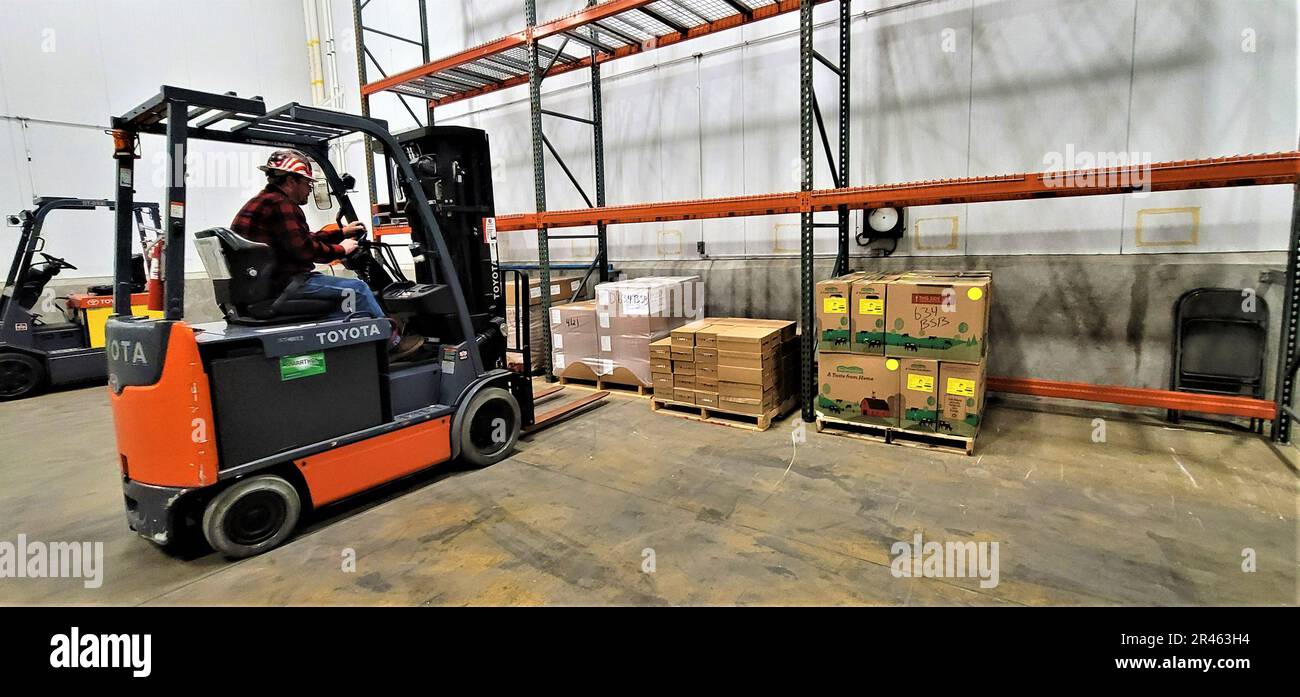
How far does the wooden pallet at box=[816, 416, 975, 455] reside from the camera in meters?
4.88

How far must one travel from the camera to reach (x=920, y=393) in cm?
494

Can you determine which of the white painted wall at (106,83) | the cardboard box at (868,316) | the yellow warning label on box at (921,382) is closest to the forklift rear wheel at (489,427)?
the cardboard box at (868,316)

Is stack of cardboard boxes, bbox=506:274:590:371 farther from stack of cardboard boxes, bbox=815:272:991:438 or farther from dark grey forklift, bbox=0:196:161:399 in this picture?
dark grey forklift, bbox=0:196:161:399

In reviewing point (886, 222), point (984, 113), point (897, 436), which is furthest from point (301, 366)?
point (984, 113)

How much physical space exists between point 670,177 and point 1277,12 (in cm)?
594

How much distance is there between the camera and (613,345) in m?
7.10

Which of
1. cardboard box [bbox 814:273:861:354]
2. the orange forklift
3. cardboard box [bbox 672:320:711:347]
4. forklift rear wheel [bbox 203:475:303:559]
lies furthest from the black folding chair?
forklift rear wheel [bbox 203:475:303:559]

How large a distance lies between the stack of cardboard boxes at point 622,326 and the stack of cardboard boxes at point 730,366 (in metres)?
0.38

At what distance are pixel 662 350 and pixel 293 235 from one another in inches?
140

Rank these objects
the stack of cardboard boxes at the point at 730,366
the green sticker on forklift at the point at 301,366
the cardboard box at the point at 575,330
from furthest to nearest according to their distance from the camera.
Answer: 1. the cardboard box at the point at 575,330
2. the stack of cardboard boxes at the point at 730,366
3. the green sticker on forklift at the point at 301,366

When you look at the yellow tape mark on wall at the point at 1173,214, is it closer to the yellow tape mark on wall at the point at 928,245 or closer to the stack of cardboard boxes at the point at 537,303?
the yellow tape mark on wall at the point at 928,245

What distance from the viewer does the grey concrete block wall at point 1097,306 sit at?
5.10 metres
